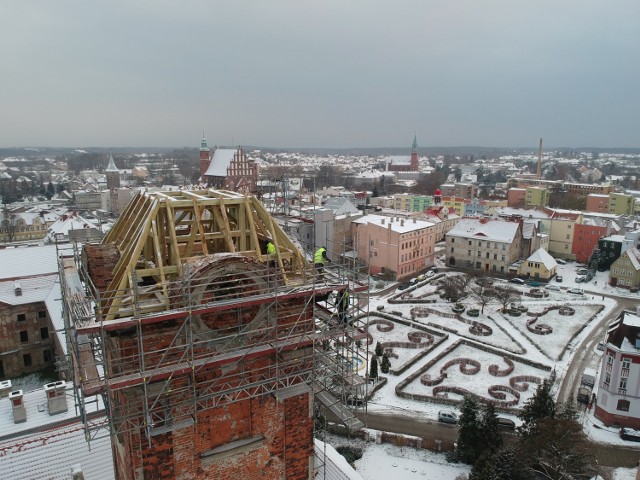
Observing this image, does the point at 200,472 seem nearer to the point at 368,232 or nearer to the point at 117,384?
the point at 117,384

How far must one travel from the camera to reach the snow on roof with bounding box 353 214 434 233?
186 ft

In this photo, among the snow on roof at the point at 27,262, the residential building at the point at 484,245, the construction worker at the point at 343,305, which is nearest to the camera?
the construction worker at the point at 343,305

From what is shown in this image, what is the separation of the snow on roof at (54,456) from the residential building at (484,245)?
52.2 m

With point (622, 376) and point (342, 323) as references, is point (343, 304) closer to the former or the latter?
point (342, 323)

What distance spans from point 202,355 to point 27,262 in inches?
1414

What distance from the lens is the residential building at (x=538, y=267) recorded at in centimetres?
5538

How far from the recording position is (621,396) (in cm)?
2755

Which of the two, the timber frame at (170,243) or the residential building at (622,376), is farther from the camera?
the residential building at (622,376)

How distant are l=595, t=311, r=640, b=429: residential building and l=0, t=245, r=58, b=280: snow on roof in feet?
131

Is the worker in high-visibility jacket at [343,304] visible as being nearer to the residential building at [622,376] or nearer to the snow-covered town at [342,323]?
the snow-covered town at [342,323]

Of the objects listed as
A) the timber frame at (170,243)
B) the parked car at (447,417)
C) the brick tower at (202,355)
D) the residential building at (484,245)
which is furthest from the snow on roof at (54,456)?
the residential building at (484,245)

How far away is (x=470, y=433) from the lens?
80.0ft

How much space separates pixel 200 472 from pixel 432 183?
457 ft

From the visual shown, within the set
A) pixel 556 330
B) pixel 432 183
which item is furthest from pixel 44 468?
pixel 432 183
